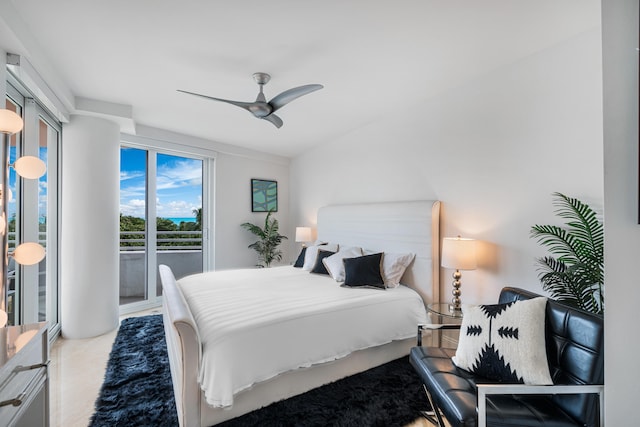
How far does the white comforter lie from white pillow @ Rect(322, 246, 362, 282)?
14 cm

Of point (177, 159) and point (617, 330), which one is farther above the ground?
point (177, 159)

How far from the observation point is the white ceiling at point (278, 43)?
1.85 m

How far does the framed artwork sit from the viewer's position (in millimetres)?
5422

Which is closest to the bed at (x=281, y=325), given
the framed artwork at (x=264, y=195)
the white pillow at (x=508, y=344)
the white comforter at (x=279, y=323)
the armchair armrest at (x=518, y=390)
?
the white comforter at (x=279, y=323)

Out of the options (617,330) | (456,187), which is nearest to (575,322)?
(617,330)

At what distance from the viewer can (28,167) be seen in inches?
69.6

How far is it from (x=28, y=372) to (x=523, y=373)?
7.28 feet

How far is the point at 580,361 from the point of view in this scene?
145cm

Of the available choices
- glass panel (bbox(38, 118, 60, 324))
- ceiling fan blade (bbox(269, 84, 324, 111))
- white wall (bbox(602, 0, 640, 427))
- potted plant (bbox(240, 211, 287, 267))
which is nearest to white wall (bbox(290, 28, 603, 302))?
white wall (bbox(602, 0, 640, 427))

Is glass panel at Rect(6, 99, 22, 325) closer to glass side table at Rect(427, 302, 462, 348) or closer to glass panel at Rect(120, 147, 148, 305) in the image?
glass panel at Rect(120, 147, 148, 305)

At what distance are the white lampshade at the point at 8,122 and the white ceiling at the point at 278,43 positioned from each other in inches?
22.2

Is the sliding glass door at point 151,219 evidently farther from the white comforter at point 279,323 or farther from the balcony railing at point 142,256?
the white comforter at point 279,323

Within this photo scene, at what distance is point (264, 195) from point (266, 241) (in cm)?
86

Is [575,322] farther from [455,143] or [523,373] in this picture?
[455,143]
